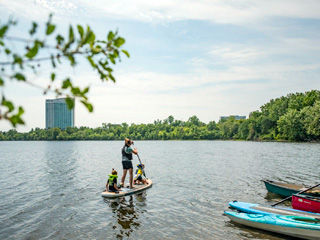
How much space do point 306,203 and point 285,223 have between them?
2526mm

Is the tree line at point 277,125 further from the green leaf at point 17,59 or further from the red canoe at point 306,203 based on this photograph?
the green leaf at point 17,59

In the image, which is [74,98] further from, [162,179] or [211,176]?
[211,176]

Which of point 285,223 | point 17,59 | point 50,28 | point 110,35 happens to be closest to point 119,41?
point 110,35

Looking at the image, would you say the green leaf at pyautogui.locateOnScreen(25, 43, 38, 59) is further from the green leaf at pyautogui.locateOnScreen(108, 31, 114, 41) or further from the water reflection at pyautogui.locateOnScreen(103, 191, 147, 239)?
the water reflection at pyautogui.locateOnScreen(103, 191, 147, 239)

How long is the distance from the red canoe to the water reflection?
7104 mm

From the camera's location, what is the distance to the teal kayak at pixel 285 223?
9.67 meters

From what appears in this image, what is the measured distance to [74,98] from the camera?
243cm

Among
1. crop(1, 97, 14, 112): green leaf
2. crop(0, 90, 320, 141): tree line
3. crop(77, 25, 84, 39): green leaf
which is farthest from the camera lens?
crop(0, 90, 320, 141): tree line

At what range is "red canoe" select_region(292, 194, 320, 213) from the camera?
464 inches

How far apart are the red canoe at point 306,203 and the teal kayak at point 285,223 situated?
1898mm

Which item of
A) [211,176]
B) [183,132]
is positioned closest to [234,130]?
[183,132]

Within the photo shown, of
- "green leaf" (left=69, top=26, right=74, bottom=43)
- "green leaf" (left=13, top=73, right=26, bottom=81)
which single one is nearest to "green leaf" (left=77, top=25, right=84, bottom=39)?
"green leaf" (left=69, top=26, right=74, bottom=43)

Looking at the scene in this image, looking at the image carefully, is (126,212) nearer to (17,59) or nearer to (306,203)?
(306,203)

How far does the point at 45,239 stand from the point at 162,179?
1435 cm
